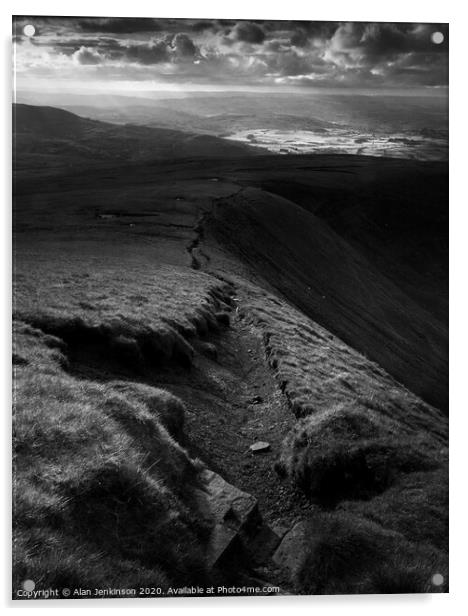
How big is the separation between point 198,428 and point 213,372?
3.19 meters

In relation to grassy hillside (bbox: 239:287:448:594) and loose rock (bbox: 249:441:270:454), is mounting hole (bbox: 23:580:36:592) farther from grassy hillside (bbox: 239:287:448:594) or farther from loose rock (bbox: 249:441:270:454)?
loose rock (bbox: 249:441:270:454)

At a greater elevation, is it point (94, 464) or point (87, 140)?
point (87, 140)

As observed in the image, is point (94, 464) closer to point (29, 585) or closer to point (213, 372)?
point (29, 585)

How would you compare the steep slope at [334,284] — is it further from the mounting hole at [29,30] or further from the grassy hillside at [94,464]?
the mounting hole at [29,30]

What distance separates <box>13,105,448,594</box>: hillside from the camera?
7.90 m

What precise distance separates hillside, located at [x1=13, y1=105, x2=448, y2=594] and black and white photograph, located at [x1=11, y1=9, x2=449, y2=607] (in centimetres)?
5

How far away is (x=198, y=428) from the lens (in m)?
11.3

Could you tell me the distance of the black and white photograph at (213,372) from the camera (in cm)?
812

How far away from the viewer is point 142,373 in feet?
42.2

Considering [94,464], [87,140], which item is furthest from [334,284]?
[94,464]

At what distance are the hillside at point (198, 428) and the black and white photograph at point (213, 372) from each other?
47 mm

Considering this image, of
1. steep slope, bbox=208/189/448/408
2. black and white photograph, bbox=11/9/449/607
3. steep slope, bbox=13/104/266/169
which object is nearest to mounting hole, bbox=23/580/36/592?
black and white photograph, bbox=11/9/449/607

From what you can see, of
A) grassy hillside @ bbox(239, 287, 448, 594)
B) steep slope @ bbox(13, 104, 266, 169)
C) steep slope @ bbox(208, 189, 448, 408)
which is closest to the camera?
grassy hillside @ bbox(239, 287, 448, 594)

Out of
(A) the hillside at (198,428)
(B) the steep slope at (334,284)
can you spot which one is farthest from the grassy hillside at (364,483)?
(B) the steep slope at (334,284)
